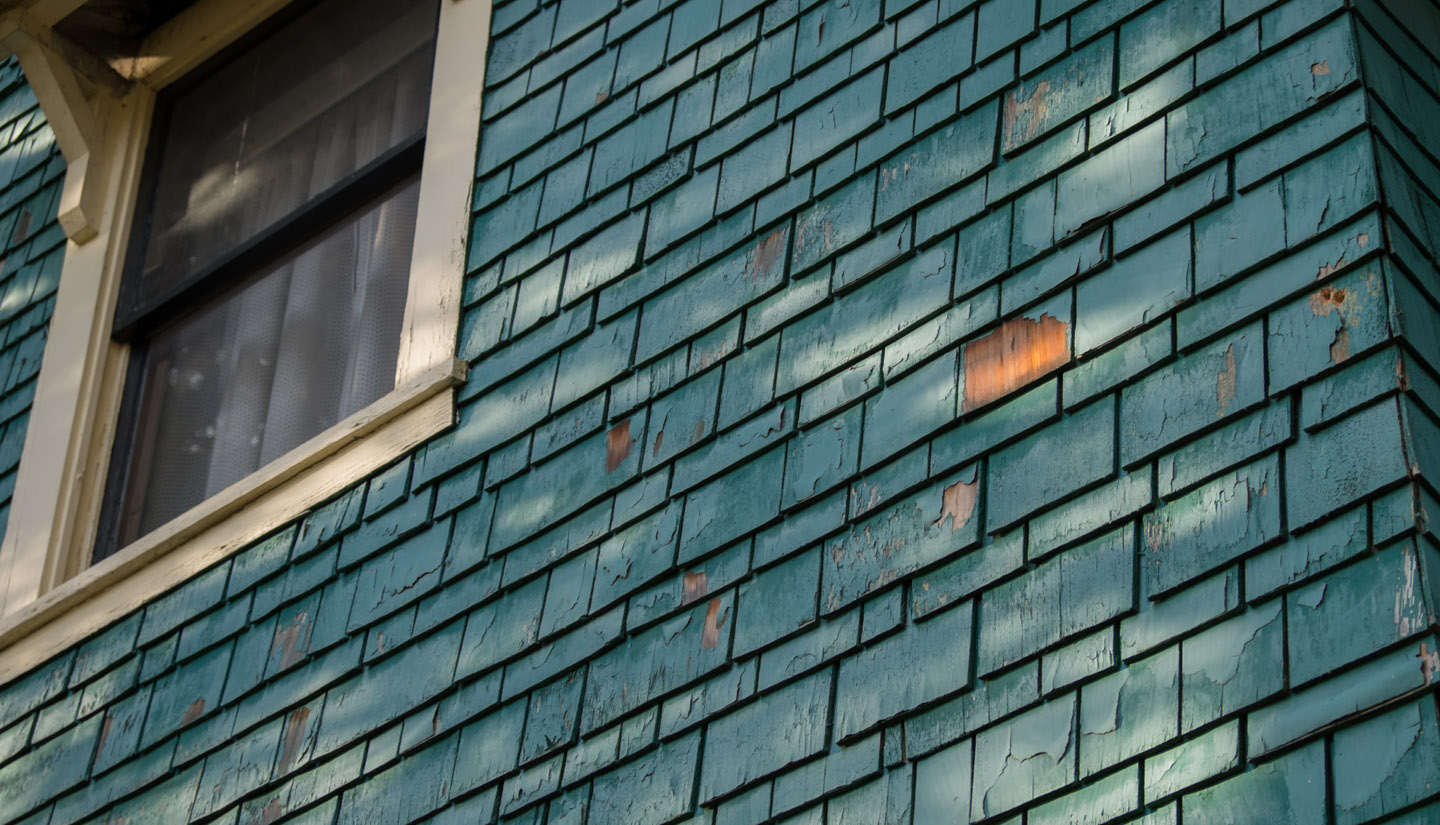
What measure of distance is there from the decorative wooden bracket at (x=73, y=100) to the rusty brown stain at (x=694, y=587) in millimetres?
2901

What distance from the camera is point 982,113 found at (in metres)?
4.12

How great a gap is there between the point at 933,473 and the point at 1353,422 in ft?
2.71

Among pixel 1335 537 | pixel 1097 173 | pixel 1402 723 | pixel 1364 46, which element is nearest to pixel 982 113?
pixel 1097 173

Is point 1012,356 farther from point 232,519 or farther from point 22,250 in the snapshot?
point 22,250

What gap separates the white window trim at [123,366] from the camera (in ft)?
16.3

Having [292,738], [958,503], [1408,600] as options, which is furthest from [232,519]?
[1408,600]

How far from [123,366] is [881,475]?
114 inches

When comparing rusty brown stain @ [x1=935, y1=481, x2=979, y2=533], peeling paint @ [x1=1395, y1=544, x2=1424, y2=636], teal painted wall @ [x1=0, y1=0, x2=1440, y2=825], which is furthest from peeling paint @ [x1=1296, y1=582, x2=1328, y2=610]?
rusty brown stain @ [x1=935, y1=481, x2=979, y2=533]

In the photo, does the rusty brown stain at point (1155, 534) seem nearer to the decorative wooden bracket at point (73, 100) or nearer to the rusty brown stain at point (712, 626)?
the rusty brown stain at point (712, 626)

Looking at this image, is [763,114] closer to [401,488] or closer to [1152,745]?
[401,488]

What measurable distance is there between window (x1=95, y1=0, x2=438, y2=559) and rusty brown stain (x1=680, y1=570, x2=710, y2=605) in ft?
4.62

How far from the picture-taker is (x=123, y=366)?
590cm

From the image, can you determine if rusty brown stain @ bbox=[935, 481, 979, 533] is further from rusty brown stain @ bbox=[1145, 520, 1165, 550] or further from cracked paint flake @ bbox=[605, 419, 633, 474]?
cracked paint flake @ bbox=[605, 419, 633, 474]

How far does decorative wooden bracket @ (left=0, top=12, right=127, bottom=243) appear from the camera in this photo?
616cm
